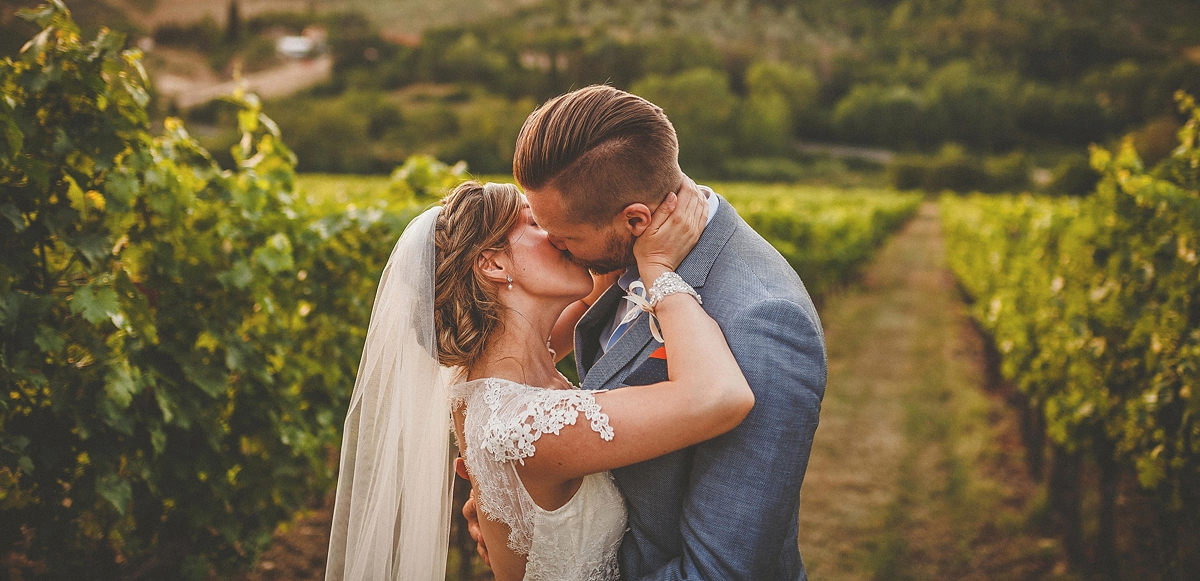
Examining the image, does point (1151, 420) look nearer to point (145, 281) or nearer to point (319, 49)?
point (145, 281)

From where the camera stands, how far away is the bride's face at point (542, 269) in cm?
232

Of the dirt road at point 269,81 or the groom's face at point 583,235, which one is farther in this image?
the dirt road at point 269,81

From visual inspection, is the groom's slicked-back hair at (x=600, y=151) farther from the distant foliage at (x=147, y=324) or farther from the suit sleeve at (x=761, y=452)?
the distant foliage at (x=147, y=324)

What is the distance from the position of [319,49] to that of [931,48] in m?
89.1

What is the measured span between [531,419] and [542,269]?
1.76 ft

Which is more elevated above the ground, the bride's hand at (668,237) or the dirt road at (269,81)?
the dirt road at (269,81)

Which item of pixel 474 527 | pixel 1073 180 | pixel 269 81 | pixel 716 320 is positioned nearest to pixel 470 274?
pixel 716 320

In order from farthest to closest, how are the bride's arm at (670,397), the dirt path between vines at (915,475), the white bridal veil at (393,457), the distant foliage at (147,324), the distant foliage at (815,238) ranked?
the distant foliage at (815,238), the dirt path between vines at (915,475), the distant foliage at (147,324), the white bridal veil at (393,457), the bride's arm at (670,397)

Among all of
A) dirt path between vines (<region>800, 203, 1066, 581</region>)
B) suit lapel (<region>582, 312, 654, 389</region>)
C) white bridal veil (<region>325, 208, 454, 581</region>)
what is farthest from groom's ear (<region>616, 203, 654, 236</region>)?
dirt path between vines (<region>800, 203, 1066, 581</region>)

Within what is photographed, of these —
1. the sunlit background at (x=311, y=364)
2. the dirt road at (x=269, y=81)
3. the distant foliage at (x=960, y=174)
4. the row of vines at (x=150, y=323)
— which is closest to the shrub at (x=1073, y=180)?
the distant foliage at (x=960, y=174)

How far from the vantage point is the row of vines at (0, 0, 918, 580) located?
2.58 metres

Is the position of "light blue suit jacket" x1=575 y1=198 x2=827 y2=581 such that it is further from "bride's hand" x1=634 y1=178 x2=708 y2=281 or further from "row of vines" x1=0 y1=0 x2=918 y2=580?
"row of vines" x1=0 y1=0 x2=918 y2=580

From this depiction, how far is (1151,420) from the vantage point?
147 inches

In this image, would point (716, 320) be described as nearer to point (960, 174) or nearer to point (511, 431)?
point (511, 431)
